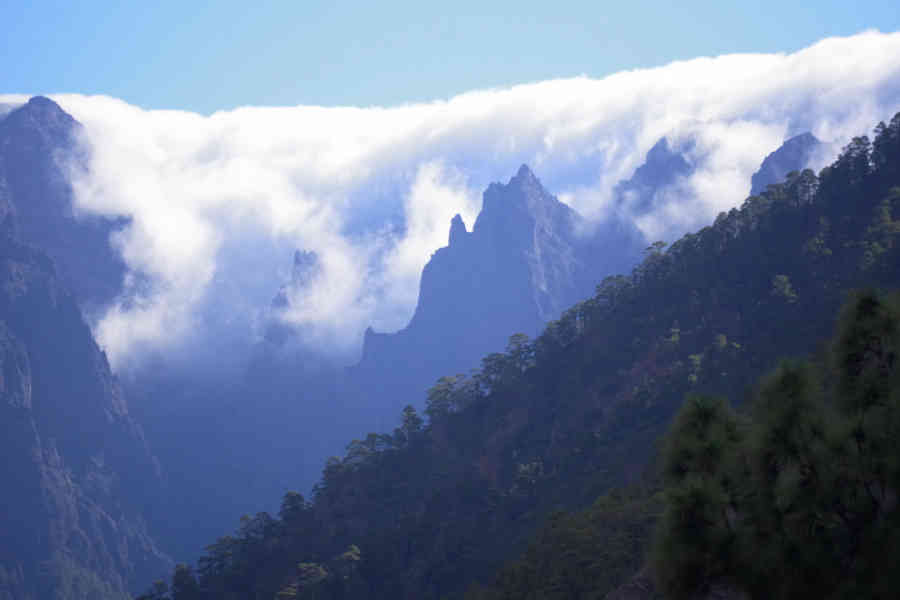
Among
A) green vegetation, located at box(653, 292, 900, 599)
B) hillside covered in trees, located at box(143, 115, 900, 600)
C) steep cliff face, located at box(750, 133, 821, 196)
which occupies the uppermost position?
steep cliff face, located at box(750, 133, 821, 196)

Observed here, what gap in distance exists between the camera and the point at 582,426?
89.0 meters

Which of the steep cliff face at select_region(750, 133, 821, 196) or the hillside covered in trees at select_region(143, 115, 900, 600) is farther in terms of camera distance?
the steep cliff face at select_region(750, 133, 821, 196)


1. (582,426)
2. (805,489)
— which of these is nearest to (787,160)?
(582,426)

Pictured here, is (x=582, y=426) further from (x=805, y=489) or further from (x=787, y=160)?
(x=787, y=160)

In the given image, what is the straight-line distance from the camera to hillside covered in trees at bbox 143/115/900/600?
60.2 metres

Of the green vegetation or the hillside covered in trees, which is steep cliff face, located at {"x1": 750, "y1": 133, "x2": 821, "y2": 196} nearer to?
the hillside covered in trees

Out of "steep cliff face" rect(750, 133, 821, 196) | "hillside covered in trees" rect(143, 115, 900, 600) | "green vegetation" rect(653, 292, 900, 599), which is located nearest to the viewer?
"green vegetation" rect(653, 292, 900, 599)

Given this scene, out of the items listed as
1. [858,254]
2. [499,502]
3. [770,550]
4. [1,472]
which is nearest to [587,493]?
[499,502]

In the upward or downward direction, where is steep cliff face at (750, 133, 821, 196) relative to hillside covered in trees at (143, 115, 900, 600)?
upward

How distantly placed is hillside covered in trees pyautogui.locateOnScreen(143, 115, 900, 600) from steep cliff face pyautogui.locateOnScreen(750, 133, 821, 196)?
80.4 metres

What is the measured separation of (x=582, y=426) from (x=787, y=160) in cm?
11688

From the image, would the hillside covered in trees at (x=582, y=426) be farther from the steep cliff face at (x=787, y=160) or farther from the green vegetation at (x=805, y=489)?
the steep cliff face at (x=787, y=160)

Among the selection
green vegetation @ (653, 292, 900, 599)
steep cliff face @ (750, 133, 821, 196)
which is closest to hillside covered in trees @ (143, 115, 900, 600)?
green vegetation @ (653, 292, 900, 599)

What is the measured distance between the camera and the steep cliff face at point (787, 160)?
17312 centimetres
